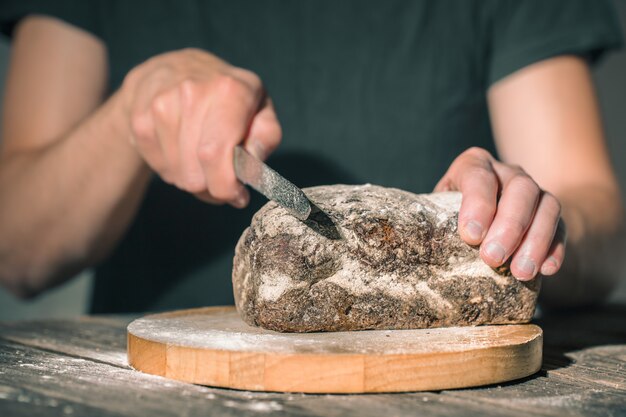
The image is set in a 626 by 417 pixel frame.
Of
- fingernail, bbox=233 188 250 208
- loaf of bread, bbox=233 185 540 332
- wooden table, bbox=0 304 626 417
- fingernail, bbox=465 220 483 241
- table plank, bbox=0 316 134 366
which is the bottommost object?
table plank, bbox=0 316 134 366

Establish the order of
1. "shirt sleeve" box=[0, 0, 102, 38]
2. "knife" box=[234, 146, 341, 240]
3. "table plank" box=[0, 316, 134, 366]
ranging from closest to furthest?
"knife" box=[234, 146, 341, 240], "table plank" box=[0, 316, 134, 366], "shirt sleeve" box=[0, 0, 102, 38]

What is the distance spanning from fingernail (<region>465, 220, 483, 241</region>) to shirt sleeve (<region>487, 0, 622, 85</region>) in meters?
1.23

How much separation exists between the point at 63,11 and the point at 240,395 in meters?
1.66

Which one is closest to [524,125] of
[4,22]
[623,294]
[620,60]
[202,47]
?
[202,47]

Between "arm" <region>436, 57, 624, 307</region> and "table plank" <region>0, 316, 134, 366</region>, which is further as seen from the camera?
"arm" <region>436, 57, 624, 307</region>

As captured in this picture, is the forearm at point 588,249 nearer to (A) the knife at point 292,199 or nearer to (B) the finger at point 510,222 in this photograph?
(B) the finger at point 510,222

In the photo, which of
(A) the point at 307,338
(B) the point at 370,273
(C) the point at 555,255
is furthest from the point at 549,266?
(A) the point at 307,338

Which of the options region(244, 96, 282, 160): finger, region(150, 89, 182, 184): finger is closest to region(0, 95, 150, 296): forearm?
region(150, 89, 182, 184): finger

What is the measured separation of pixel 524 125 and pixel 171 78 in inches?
47.9

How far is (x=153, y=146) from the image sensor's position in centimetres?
162

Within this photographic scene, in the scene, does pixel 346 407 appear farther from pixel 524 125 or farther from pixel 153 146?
pixel 524 125

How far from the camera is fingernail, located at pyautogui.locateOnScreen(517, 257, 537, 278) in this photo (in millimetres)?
1257

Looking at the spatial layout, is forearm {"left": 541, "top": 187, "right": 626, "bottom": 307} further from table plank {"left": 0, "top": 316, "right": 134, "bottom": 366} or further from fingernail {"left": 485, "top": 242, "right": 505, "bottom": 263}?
table plank {"left": 0, "top": 316, "right": 134, "bottom": 366}

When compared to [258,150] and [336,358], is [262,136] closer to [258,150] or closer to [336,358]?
[258,150]
